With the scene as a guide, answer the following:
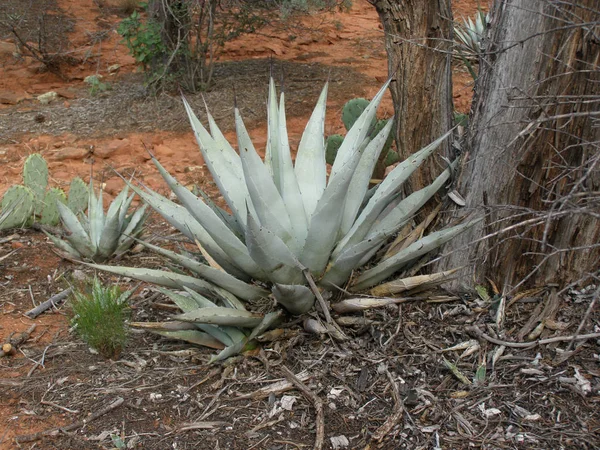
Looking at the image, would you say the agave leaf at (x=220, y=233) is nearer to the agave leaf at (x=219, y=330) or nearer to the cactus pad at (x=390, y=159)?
the agave leaf at (x=219, y=330)

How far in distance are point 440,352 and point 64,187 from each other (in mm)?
4405

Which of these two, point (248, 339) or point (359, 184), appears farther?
point (359, 184)

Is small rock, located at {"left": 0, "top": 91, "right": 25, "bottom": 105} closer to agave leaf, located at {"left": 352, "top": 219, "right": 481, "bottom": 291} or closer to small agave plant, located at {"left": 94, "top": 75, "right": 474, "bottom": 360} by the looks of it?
small agave plant, located at {"left": 94, "top": 75, "right": 474, "bottom": 360}

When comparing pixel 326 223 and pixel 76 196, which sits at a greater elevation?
pixel 326 223

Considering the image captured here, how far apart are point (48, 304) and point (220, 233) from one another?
146 centimetres

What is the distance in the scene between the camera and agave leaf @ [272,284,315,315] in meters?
2.89

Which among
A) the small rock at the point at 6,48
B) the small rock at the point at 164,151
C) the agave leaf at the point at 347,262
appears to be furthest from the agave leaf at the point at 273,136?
the small rock at the point at 6,48

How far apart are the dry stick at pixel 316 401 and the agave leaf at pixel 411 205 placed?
765 mm

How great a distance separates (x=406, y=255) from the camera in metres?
3.12

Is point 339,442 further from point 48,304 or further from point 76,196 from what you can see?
point 76,196

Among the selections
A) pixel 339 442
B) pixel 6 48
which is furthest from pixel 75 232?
pixel 6 48

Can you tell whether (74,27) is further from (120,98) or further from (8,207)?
(8,207)

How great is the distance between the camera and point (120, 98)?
829 centimetres

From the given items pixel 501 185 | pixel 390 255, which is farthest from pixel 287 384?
pixel 501 185
